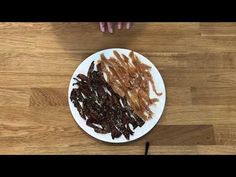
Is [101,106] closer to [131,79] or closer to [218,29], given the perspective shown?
[131,79]

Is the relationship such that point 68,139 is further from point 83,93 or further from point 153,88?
point 153,88

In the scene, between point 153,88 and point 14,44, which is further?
point 14,44

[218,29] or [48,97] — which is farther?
[218,29]

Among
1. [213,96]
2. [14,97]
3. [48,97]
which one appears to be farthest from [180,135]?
[14,97]

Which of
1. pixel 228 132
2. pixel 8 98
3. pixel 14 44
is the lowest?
pixel 228 132

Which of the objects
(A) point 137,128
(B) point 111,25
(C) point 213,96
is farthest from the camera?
(B) point 111,25

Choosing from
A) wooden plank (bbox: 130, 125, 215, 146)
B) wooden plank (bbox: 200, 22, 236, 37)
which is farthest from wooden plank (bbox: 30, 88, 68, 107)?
wooden plank (bbox: 200, 22, 236, 37)

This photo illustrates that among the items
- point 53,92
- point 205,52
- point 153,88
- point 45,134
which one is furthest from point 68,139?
point 205,52
